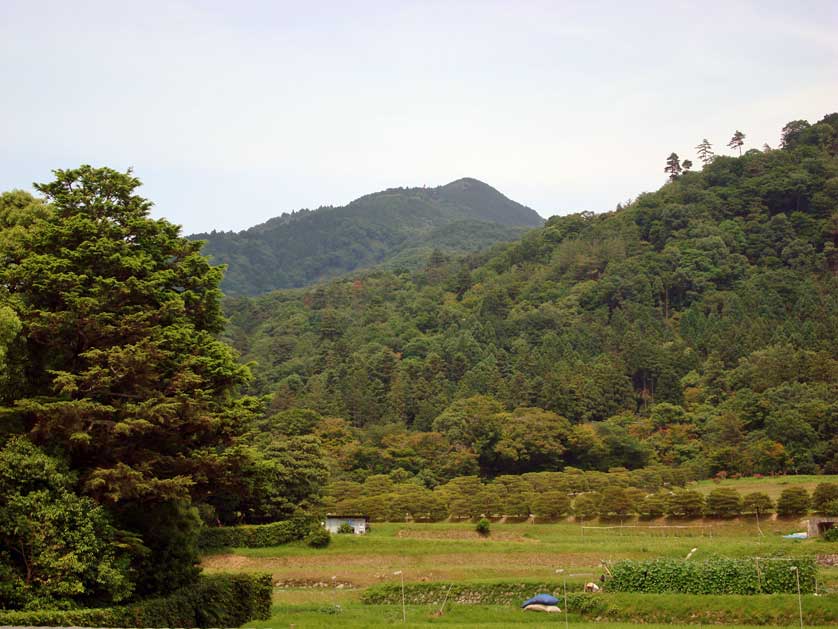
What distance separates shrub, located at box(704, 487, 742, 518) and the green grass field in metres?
0.53

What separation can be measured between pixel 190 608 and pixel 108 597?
2706 mm

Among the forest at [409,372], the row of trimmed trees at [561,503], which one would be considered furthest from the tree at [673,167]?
the row of trimmed trees at [561,503]

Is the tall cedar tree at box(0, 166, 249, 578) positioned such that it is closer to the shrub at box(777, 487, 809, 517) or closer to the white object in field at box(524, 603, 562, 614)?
the white object in field at box(524, 603, 562, 614)

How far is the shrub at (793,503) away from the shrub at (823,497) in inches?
15.5

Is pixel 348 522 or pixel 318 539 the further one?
pixel 348 522

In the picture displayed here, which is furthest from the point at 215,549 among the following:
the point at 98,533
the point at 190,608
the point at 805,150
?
the point at 805,150

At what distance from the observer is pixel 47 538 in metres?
21.8

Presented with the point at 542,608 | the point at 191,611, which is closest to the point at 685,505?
the point at 542,608

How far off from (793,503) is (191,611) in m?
30.6

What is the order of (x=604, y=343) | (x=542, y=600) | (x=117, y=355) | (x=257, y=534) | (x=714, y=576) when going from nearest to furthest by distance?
(x=117, y=355) → (x=714, y=576) → (x=542, y=600) → (x=257, y=534) → (x=604, y=343)

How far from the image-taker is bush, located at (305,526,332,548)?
41781 mm

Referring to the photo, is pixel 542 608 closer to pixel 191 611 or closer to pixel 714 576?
pixel 714 576

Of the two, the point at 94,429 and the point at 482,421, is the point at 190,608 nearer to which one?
the point at 94,429

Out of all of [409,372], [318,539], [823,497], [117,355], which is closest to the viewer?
[117,355]
